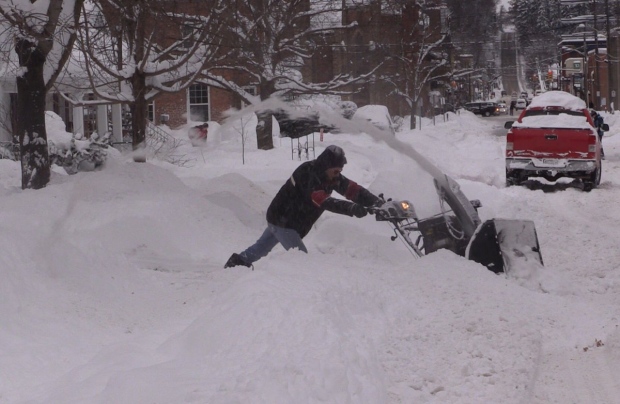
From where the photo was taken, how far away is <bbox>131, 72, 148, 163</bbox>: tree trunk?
16.0 m

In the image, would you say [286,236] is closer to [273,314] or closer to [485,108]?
[273,314]

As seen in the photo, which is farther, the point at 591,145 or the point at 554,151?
the point at 554,151

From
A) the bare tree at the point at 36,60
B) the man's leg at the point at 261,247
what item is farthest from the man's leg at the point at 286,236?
the bare tree at the point at 36,60

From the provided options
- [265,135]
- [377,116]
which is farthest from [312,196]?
[377,116]

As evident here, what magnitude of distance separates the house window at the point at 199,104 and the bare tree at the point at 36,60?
85.4ft

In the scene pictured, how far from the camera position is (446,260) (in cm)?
799

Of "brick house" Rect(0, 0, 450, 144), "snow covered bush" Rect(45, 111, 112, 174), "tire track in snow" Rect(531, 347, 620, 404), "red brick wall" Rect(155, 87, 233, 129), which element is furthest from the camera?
"red brick wall" Rect(155, 87, 233, 129)

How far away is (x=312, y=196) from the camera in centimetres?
812

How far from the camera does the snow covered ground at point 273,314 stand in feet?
16.8

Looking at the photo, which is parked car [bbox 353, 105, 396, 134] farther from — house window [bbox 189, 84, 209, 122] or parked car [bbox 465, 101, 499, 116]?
parked car [bbox 465, 101, 499, 116]

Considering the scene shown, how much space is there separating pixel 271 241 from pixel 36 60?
6368mm

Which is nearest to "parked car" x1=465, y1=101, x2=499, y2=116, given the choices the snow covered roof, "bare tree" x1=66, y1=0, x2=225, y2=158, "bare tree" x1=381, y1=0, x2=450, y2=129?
"bare tree" x1=381, y1=0, x2=450, y2=129

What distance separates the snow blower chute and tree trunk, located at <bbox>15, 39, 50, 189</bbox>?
699 centimetres

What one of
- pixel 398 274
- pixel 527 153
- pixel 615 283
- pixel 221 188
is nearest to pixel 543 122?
pixel 527 153
